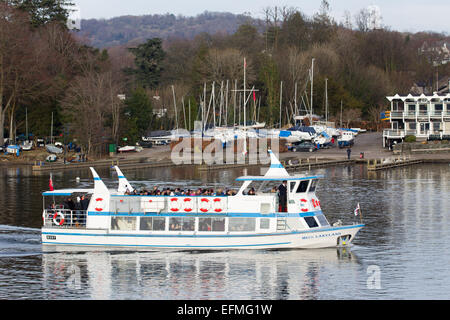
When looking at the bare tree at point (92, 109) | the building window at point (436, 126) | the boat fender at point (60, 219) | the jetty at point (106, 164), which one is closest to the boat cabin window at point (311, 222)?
the boat fender at point (60, 219)

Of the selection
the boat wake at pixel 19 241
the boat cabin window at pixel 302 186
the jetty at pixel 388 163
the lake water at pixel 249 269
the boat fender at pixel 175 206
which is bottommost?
the lake water at pixel 249 269

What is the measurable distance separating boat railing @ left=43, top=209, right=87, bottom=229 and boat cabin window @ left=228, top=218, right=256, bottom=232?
9.28m

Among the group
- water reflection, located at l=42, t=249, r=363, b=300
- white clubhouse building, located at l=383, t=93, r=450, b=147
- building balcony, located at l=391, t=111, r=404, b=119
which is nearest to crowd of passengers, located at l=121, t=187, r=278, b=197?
water reflection, located at l=42, t=249, r=363, b=300

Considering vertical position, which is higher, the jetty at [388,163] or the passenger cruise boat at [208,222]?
the passenger cruise boat at [208,222]

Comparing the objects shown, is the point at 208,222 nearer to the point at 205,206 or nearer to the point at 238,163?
the point at 205,206

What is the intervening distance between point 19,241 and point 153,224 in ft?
33.2

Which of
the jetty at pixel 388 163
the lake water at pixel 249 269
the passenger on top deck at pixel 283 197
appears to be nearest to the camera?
the lake water at pixel 249 269

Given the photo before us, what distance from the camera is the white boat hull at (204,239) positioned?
45.1 meters

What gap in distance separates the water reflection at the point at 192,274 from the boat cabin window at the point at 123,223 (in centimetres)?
167

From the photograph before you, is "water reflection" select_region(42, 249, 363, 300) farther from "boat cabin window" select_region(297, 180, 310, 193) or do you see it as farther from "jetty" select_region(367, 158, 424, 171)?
"jetty" select_region(367, 158, 424, 171)

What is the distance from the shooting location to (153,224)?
46.6m

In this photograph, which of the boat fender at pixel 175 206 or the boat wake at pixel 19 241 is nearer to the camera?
the boat fender at pixel 175 206

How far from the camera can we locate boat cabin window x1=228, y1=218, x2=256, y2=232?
4541 centimetres

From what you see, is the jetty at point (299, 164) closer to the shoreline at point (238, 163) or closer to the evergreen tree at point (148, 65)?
the shoreline at point (238, 163)
